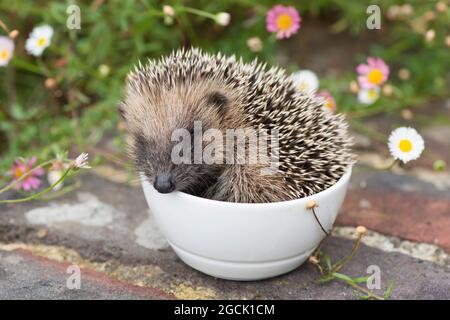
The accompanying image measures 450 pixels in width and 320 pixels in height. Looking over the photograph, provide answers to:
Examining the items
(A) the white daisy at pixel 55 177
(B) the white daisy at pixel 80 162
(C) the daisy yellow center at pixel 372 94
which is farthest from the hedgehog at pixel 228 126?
(C) the daisy yellow center at pixel 372 94

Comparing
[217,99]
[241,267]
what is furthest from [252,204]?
[217,99]

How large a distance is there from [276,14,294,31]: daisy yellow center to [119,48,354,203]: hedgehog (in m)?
0.44

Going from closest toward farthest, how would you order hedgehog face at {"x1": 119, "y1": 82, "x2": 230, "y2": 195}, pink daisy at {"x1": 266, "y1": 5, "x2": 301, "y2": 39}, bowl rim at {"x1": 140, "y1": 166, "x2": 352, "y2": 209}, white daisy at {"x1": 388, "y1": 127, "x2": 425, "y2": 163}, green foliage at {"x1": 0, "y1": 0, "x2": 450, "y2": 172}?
1. bowl rim at {"x1": 140, "y1": 166, "x2": 352, "y2": 209}
2. hedgehog face at {"x1": 119, "y1": 82, "x2": 230, "y2": 195}
3. white daisy at {"x1": 388, "y1": 127, "x2": 425, "y2": 163}
4. pink daisy at {"x1": 266, "y1": 5, "x2": 301, "y2": 39}
5. green foliage at {"x1": 0, "y1": 0, "x2": 450, "y2": 172}

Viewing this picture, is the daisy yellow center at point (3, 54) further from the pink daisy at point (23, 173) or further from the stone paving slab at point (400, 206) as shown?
the stone paving slab at point (400, 206)

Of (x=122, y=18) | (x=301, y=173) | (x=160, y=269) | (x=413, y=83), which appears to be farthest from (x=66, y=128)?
(x=413, y=83)

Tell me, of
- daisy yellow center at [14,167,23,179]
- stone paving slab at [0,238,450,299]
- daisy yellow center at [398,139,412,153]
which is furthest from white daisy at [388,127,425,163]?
daisy yellow center at [14,167,23,179]

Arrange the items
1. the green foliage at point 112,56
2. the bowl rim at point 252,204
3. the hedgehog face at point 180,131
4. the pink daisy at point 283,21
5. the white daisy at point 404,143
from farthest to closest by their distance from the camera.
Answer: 1. the green foliage at point 112,56
2. the pink daisy at point 283,21
3. the white daisy at point 404,143
4. the hedgehog face at point 180,131
5. the bowl rim at point 252,204

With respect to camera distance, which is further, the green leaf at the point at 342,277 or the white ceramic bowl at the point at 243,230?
the green leaf at the point at 342,277

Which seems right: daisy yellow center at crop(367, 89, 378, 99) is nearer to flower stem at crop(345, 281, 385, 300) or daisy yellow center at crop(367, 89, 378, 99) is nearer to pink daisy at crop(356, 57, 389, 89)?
pink daisy at crop(356, 57, 389, 89)

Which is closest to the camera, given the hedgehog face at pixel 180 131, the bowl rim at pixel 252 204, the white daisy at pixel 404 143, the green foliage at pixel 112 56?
the bowl rim at pixel 252 204

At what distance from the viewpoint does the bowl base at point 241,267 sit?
143 centimetres

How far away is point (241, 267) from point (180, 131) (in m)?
0.36

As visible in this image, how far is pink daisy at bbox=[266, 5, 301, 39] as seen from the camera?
193 cm
